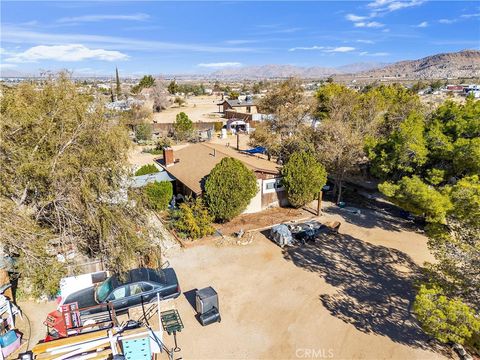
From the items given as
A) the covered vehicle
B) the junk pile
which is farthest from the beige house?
the junk pile

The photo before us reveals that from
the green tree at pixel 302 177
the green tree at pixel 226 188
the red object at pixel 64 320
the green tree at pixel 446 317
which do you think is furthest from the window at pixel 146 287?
the green tree at pixel 302 177

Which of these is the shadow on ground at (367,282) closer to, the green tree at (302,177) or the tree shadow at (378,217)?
the tree shadow at (378,217)

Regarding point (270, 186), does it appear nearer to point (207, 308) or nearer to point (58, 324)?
point (207, 308)

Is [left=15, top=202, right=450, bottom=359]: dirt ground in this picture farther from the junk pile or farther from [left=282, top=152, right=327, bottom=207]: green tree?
[left=282, top=152, right=327, bottom=207]: green tree

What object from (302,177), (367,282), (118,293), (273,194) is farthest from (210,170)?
(367,282)

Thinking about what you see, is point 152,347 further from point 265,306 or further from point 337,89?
point 337,89

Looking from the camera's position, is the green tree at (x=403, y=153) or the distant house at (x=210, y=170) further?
the distant house at (x=210, y=170)
